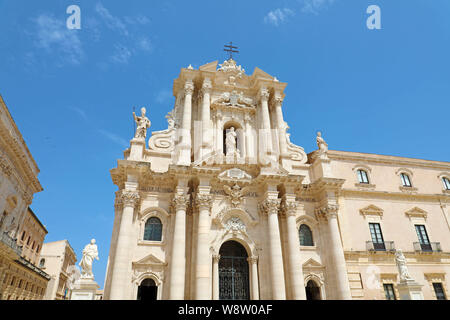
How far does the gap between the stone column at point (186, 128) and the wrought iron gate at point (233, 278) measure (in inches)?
259

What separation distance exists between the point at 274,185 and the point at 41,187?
20547 millimetres

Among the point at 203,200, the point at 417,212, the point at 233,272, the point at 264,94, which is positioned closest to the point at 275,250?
the point at 233,272

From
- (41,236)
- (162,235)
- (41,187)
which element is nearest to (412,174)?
(162,235)

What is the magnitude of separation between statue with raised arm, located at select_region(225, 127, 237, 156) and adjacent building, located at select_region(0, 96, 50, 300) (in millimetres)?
13806

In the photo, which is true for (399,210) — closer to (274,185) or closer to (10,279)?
(274,185)

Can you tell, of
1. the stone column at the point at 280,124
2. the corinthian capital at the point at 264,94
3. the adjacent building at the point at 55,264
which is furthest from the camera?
the adjacent building at the point at 55,264

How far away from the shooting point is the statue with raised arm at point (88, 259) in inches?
586

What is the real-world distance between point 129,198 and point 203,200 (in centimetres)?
423

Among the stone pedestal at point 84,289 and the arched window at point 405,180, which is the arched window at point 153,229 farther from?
the arched window at point 405,180

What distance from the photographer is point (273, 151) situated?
73.2 ft

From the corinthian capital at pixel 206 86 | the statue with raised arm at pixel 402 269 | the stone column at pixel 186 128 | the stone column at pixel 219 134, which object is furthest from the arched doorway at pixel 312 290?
the corinthian capital at pixel 206 86

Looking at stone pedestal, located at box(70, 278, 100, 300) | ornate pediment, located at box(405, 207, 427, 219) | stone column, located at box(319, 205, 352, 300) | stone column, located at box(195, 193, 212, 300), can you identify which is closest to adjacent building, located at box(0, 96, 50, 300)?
stone pedestal, located at box(70, 278, 100, 300)

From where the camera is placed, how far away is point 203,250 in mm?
17359

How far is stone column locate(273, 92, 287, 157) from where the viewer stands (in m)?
22.7
